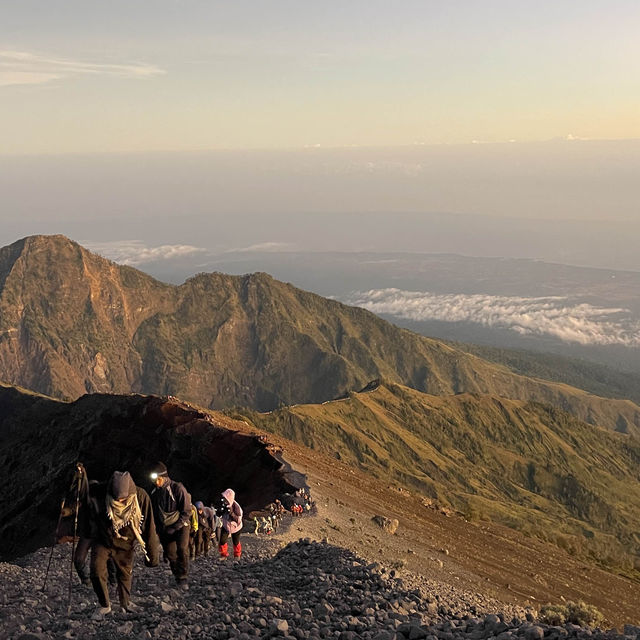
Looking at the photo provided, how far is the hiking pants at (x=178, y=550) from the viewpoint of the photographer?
595 inches

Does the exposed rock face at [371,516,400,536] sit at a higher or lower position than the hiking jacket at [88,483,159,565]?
lower

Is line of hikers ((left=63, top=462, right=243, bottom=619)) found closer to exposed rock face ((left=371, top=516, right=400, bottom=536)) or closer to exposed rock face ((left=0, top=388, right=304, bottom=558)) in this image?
exposed rock face ((left=0, top=388, right=304, bottom=558))

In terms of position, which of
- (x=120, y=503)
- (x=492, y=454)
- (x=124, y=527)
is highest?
(x=120, y=503)

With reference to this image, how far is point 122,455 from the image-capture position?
187ft

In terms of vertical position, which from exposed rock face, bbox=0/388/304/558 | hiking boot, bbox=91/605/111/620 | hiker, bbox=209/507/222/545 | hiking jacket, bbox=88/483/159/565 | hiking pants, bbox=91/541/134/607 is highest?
hiking jacket, bbox=88/483/159/565

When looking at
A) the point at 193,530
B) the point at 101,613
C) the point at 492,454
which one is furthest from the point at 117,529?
the point at 492,454

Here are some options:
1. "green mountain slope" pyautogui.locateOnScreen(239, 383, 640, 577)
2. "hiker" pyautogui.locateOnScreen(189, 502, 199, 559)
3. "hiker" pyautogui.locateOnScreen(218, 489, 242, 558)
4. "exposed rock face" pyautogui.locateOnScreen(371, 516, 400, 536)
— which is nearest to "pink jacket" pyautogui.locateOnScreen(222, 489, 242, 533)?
"hiker" pyautogui.locateOnScreen(218, 489, 242, 558)

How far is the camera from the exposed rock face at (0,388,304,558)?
44.2 metres

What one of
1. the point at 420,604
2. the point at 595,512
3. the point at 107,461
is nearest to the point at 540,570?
the point at 420,604

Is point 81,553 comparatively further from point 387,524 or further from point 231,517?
point 387,524

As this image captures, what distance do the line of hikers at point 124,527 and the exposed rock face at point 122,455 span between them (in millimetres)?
19053

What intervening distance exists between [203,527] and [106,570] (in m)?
5.36

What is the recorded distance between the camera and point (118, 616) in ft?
43.2

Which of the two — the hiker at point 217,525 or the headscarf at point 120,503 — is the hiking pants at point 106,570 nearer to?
the headscarf at point 120,503
